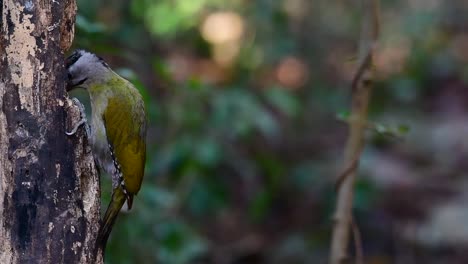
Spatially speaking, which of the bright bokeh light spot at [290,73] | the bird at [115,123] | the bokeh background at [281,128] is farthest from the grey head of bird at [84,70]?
the bright bokeh light spot at [290,73]

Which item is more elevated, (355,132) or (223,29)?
(355,132)

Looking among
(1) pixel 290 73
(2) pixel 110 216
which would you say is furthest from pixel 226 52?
(2) pixel 110 216

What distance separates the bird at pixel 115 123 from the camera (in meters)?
4.00

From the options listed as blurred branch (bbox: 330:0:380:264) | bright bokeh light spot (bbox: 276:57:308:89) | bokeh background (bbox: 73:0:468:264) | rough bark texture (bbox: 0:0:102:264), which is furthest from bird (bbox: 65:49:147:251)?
bright bokeh light spot (bbox: 276:57:308:89)

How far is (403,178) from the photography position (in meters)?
9.11

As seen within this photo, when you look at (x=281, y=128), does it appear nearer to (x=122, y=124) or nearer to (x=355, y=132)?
(x=355, y=132)

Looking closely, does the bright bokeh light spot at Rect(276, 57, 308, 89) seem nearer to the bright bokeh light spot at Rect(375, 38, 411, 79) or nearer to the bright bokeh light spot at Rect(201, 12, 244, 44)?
the bright bokeh light spot at Rect(201, 12, 244, 44)

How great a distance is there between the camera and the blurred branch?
4734 millimetres

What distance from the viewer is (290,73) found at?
1059 centimetres

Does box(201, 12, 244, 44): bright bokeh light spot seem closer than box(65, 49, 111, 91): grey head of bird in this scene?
No

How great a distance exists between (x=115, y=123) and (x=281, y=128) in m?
4.87

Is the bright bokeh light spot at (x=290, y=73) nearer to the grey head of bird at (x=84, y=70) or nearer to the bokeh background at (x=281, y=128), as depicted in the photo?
the bokeh background at (x=281, y=128)

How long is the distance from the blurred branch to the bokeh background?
0.14m

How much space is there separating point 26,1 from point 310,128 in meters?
5.92
